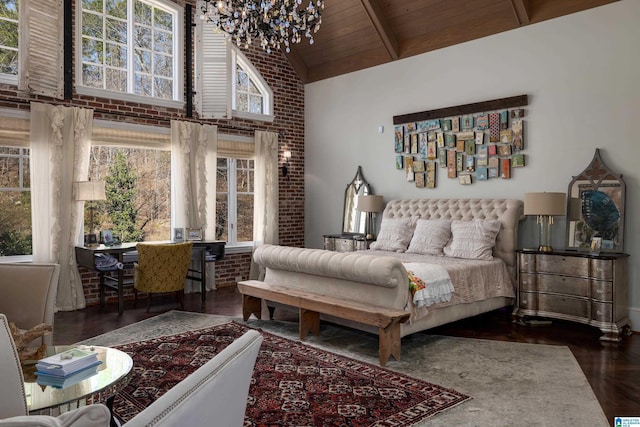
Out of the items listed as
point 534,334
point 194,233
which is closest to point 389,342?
point 534,334

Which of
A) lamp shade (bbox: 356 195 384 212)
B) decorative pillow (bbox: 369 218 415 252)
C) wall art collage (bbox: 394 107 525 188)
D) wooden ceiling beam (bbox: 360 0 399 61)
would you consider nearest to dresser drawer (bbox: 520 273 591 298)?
wall art collage (bbox: 394 107 525 188)

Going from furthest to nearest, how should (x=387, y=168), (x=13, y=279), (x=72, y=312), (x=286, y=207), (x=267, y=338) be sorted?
(x=286, y=207) < (x=387, y=168) < (x=72, y=312) < (x=267, y=338) < (x=13, y=279)

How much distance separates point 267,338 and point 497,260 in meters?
2.70

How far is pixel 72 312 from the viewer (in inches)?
234

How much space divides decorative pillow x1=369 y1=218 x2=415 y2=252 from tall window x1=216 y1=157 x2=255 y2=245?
2.41 metres

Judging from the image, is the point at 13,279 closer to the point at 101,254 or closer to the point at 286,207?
the point at 101,254

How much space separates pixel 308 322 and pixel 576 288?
2.69m

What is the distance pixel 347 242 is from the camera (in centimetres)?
736

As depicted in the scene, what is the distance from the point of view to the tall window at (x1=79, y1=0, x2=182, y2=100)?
21.3ft

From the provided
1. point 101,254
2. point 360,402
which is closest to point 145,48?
point 101,254

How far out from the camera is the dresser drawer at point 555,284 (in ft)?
16.1

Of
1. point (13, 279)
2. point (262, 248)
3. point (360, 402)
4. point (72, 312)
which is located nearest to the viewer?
point (360, 402)

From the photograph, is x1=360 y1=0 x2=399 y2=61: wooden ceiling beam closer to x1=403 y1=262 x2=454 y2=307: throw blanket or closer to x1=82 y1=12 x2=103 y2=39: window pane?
x1=82 y1=12 x2=103 y2=39: window pane

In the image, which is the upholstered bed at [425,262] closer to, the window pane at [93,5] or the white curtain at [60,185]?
the white curtain at [60,185]
